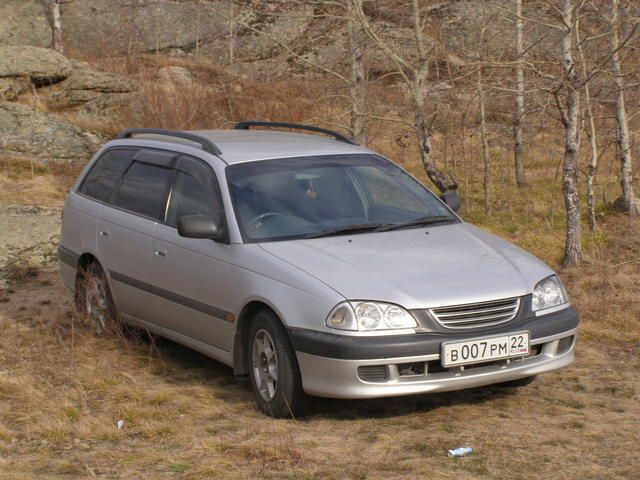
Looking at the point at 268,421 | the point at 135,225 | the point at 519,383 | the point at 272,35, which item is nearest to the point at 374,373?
the point at 268,421

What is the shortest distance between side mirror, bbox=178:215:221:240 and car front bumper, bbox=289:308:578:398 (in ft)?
3.20

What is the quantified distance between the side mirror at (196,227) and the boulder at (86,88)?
1309cm

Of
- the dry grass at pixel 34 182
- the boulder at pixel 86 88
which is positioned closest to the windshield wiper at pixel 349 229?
the dry grass at pixel 34 182

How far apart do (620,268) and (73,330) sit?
16.4ft

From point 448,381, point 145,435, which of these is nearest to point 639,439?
point 448,381

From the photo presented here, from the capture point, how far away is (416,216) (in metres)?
6.80

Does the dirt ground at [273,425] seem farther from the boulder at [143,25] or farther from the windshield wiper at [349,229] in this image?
the boulder at [143,25]

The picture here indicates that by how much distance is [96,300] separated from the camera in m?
7.96

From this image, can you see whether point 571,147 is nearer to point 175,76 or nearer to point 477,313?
point 477,313

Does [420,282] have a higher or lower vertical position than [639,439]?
higher

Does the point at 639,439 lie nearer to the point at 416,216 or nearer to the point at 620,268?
the point at 416,216

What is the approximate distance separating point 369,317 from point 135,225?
2446 millimetres

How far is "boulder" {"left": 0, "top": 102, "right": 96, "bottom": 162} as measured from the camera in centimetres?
1600

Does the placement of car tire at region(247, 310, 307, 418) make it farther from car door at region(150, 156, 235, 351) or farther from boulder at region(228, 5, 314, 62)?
boulder at region(228, 5, 314, 62)
